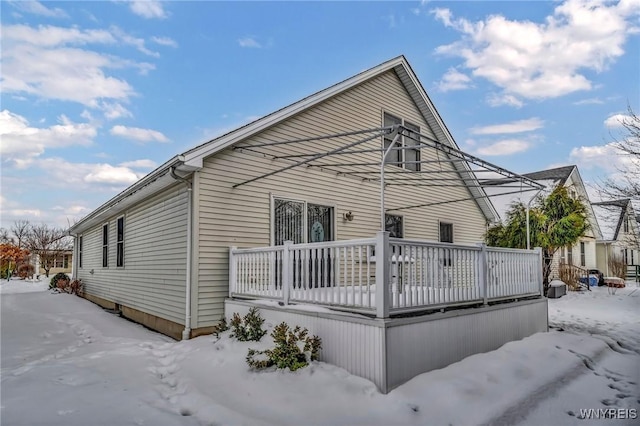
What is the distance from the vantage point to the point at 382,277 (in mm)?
4820

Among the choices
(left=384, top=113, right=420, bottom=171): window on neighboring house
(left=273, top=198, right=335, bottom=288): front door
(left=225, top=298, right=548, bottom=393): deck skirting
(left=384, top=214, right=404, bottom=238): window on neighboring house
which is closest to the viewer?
(left=225, top=298, right=548, bottom=393): deck skirting

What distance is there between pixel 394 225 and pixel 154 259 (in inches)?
232

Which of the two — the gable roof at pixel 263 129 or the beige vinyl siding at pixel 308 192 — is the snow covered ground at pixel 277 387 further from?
the gable roof at pixel 263 129

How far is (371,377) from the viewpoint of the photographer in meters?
4.77

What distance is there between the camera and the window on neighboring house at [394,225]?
10.6m

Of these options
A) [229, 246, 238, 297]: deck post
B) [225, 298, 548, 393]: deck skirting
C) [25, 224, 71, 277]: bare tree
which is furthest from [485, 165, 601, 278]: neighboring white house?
[25, 224, 71, 277]: bare tree

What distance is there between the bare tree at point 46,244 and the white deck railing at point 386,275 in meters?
28.4

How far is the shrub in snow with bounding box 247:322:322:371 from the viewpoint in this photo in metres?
5.11

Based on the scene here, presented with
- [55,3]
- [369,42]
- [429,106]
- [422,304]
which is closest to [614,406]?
[422,304]

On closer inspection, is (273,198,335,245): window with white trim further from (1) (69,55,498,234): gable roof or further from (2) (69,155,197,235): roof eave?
(2) (69,155,197,235): roof eave

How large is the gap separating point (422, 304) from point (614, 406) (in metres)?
2.35

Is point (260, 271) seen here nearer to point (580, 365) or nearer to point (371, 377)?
point (371, 377)

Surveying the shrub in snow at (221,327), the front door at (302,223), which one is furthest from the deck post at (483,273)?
the shrub in snow at (221,327)
